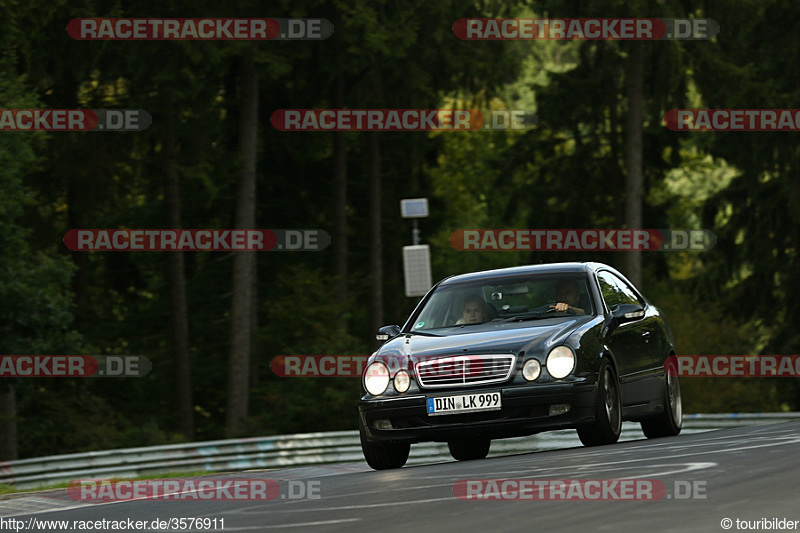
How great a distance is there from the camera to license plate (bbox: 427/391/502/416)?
38.8 feet

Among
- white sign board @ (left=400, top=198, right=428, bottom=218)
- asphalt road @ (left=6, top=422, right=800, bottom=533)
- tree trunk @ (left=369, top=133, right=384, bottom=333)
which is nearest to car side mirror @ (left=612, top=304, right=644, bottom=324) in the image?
asphalt road @ (left=6, top=422, right=800, bottom=533)

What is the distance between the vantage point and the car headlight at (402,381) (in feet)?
39.7

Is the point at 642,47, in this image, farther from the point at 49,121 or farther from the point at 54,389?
the point at 54,389

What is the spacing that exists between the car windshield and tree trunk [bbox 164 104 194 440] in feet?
78.7

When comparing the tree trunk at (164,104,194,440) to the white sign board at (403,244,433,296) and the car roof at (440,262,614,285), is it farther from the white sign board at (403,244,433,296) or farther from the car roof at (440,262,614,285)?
the car roof at (440,262,614,285)

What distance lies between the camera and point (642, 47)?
112 feet

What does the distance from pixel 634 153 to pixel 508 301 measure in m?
21.6

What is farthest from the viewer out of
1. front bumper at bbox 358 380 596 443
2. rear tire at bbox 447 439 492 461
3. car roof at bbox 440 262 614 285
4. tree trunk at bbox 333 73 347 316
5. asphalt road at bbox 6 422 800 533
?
tree trunk at bbox 333 73 347 316

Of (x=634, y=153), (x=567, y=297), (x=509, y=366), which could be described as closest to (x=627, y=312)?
(x=567, y=297)

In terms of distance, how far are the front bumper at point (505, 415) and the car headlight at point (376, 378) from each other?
0.13m

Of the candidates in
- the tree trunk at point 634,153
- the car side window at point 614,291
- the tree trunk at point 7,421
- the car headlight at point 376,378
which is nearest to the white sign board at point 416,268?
the car side window at point 614,291

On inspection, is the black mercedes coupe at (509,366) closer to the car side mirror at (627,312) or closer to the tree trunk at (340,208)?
the car side mirror at (627,312)

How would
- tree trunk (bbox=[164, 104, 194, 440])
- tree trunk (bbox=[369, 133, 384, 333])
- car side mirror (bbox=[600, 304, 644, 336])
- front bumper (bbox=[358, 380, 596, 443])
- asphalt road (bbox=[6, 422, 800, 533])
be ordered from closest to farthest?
asphalt road (bbox=[6, 422, 800, 533])
front bumper (bbox=[358, 380, 596, 443])
car side mirror (bbox=[600, 304, 644, 336])
tree trunk (bbox=[164, 104, 194, 440])
tree trunk (bbox=[369, 133, 384, 333])

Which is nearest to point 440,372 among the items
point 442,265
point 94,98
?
point 94,98
